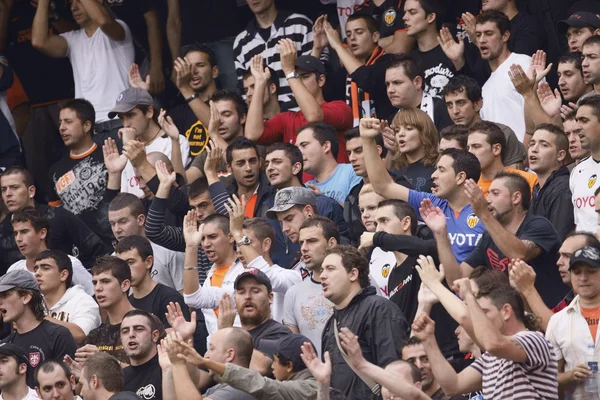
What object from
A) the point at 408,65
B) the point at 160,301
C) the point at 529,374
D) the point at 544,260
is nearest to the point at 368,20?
the point at 408,65

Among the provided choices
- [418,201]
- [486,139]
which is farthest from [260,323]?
[486,139]

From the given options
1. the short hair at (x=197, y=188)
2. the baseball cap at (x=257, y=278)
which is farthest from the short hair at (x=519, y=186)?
the short hair at (x=197, y=188)

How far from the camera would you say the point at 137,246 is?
11766mm

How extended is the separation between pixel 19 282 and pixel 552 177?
13.8 feet

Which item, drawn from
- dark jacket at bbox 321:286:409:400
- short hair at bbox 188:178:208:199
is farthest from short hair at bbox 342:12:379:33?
dark jacket at bbox 321:286:409:400

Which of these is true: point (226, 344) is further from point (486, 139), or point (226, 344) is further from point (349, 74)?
point (349, 74)

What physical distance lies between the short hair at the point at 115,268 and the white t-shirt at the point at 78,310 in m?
0.50

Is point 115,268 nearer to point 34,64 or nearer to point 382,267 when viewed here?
point 382,267

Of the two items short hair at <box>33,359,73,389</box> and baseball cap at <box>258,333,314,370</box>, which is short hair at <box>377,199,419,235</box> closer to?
baseball cap at <box>258,333,314,370</box>

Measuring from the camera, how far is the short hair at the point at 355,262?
977cm

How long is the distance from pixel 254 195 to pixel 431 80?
197 cm

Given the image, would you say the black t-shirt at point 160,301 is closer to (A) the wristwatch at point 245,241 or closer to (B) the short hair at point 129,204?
(A) the wristwatch at point 245,241

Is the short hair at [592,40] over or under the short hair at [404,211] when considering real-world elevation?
over

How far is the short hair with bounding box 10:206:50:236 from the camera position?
41.5 ft
